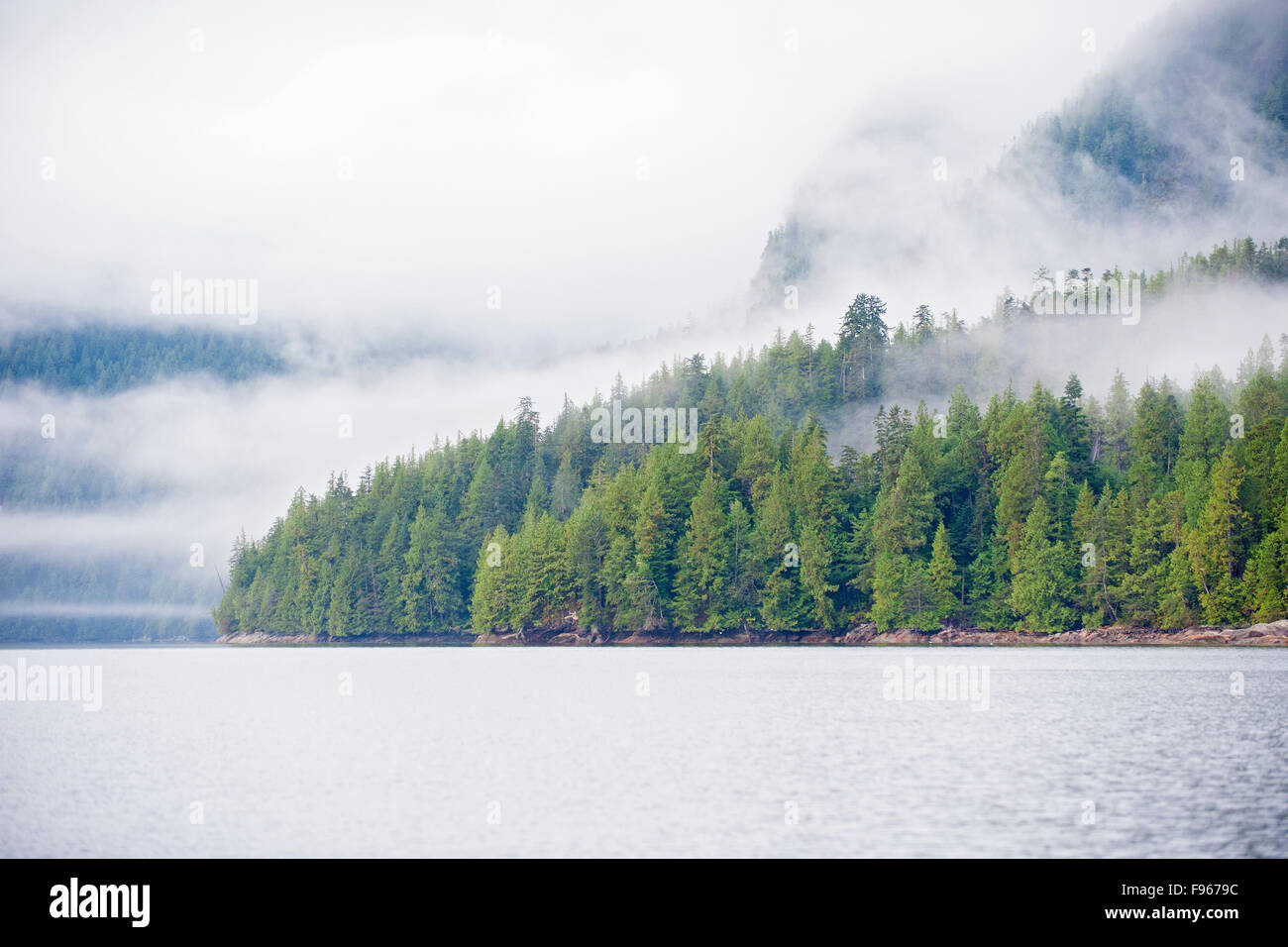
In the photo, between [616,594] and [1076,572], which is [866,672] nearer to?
[1076,572]

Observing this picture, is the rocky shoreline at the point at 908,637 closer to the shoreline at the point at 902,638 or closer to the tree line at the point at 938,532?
the shoreline at the point at 902,638

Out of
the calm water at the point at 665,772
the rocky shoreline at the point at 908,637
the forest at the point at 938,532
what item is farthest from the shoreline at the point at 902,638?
the calm water at the point at 665,772

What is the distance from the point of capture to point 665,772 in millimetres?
41688

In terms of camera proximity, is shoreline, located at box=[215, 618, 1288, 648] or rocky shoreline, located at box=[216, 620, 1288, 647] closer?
rocky shoreline, located at box=[216, 620, 1288, 647]

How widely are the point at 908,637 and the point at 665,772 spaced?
103405 millimetres

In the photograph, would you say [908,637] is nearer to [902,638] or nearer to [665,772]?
[902,638]

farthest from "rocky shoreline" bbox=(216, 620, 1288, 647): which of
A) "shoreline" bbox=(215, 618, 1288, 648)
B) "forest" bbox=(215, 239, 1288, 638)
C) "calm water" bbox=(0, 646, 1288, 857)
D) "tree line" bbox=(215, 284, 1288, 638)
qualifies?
"calm water" bbox=(0, 646, 1288, 857)

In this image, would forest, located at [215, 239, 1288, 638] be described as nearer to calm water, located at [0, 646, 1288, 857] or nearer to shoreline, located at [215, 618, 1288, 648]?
shoreline, located at [215, 618, 1288, 648]

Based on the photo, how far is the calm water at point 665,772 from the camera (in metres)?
31.2

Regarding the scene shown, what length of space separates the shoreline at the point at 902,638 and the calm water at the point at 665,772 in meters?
48.8

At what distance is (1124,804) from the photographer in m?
34.0

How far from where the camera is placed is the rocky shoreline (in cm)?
12338

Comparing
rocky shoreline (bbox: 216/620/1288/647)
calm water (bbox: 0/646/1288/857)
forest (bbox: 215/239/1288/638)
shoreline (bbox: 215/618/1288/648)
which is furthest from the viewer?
forest (bbox: 215/239/1288/638)

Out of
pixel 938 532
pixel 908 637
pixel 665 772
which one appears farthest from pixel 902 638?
pixel 665 772
